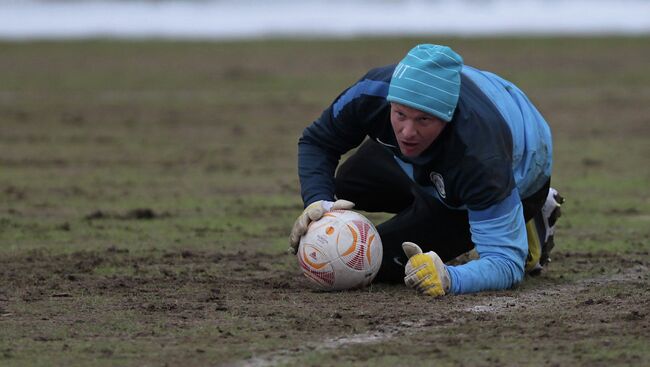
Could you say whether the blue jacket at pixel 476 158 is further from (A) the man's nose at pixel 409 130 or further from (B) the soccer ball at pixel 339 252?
(B) the soccer ball at pixel 339 252

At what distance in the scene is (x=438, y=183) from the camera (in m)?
7.30

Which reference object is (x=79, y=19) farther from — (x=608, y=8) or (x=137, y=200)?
(x=137, y=200)

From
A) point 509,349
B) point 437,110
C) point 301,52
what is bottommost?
point 509,349

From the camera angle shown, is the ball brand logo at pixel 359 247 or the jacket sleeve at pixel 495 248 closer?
the jacket sleeve at pixel 495 248

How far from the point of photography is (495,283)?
7.25 metres

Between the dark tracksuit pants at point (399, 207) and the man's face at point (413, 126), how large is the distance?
2.53ft

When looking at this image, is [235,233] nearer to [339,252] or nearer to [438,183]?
[339,252]

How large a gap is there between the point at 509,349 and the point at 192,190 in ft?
21.8

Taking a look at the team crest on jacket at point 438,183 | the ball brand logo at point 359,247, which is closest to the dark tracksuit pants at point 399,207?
the team crest on jacket at point 438,183

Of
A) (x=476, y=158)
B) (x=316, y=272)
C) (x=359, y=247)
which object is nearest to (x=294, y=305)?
(x=316, y=272)

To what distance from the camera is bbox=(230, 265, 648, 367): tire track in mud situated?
231 inches

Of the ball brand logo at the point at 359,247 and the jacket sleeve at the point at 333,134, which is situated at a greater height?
the jacket sleeve at the point at 333,134

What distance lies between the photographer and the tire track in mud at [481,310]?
5871mm

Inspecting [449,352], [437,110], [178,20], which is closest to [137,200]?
[437,110]
